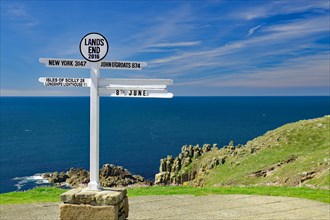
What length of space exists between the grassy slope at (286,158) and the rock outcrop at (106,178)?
1856 cm

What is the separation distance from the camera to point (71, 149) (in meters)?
93.8

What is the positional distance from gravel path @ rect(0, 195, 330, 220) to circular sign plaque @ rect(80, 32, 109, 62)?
5712mm

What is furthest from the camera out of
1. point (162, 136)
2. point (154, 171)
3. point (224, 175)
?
point (162, 136)

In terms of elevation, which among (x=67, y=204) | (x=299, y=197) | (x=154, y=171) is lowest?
(x=154, y=171)

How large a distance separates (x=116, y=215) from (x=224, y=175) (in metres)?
24.1

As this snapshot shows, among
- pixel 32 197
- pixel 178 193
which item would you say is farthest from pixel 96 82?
pixel 32 197

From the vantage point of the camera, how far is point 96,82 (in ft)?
29.6

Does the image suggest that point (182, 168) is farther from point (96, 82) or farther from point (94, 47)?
point (94, 47)

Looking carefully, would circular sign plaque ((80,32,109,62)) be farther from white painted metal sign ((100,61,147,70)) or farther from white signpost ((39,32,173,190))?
white painted metal sign ((100,61,147,70))

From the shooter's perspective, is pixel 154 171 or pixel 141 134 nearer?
pixel 154 171

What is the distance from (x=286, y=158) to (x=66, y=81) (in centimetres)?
2257

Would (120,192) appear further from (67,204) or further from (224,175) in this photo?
(224,175)

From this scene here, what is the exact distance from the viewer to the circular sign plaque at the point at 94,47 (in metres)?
8.78

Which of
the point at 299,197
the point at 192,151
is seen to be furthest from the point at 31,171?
the point at 299,197
